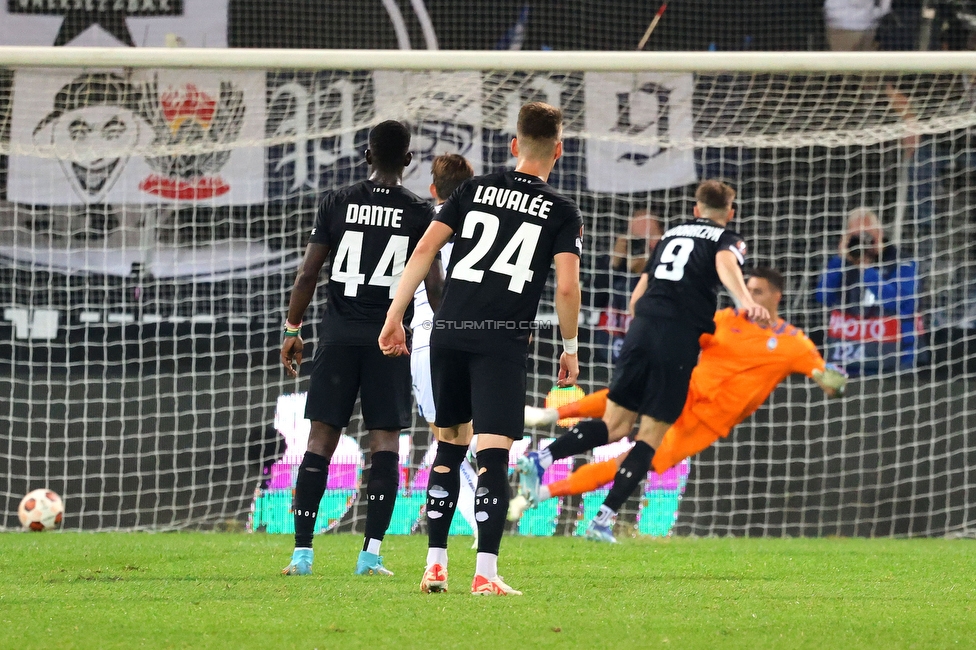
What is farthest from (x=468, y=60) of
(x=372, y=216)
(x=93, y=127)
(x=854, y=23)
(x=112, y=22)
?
(x=854, y=23)

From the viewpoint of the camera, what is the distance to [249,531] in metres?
8.10

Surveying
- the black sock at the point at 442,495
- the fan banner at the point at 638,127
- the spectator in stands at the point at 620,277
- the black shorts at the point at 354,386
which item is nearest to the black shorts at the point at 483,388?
the black sock at the point at 442,495

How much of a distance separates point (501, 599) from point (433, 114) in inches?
206

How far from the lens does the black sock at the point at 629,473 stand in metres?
6.70

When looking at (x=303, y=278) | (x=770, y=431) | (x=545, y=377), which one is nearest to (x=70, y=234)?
(x=545, y=377)

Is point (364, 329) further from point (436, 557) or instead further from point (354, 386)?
point (436, 557)

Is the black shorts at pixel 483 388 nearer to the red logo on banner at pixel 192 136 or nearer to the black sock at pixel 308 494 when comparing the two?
the black sock at pixel 308 494

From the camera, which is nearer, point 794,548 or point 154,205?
point 794,548

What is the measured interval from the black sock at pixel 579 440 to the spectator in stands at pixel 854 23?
5.55 meters

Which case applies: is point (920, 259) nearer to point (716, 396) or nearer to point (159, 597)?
point (716, 396)

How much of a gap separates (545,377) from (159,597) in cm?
473

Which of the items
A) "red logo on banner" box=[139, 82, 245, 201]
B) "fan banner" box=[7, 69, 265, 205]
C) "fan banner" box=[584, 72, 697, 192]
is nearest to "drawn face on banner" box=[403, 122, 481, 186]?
"fan banner" box=[584, 72, 697, 192]

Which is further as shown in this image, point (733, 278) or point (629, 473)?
point (629, 473)

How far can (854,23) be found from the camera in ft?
35.0
